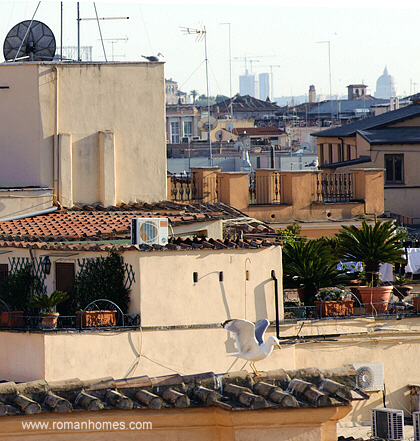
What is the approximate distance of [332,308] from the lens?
24.8m

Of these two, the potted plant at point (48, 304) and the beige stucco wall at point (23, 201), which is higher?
the beige stucco wall at point (23, 201)

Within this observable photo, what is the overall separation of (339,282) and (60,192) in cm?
794

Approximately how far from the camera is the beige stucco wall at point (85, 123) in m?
29.2

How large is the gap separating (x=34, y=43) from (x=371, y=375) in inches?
537

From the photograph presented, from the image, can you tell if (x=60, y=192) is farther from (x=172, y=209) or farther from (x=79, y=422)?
(x=79, y=422)

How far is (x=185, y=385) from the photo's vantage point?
1337 centimetres

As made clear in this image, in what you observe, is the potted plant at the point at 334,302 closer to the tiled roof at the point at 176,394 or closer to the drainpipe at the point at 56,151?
the drainpipe at the point at 56,151

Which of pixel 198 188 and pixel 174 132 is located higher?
pixel 174 132

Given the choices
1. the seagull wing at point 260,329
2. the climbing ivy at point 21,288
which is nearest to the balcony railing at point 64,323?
the climbing ivy at point 21,288

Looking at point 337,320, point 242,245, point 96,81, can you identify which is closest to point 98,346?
point 242,245

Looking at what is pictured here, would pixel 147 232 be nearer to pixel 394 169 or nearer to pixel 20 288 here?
pixel 20 288

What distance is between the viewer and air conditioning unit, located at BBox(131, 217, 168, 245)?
2230 centimetres

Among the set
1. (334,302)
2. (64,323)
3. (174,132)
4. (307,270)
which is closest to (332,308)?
(334,302)

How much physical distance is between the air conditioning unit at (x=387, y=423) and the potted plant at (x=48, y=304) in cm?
669
